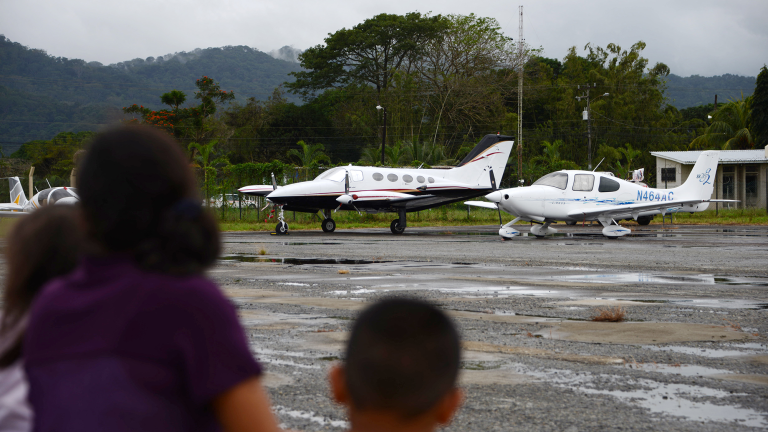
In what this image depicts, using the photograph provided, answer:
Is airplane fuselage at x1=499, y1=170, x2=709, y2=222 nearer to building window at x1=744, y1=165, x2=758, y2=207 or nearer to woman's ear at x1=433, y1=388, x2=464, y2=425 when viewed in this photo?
woman's ear at x1=433, y1=388, x2=464, y2=425

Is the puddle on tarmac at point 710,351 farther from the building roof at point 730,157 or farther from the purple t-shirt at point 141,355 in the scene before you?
the building roof at point 730,157

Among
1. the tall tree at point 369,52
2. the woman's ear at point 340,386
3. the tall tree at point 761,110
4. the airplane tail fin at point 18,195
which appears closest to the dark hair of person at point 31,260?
the woman's ear at point 340,386

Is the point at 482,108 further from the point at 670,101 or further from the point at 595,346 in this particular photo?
the point at 595,346

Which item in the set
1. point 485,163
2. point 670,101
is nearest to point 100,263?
point 485,163

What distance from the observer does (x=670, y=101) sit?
69750 mm

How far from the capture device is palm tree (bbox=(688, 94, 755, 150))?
4731cm

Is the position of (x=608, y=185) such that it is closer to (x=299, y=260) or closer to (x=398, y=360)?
(x=299, y=260)

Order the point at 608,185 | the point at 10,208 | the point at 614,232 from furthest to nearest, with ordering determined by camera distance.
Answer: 1. the point at 10,208
2. the point at 608,185
3. the point at 614,232

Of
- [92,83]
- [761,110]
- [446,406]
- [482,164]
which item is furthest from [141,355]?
[761,110]

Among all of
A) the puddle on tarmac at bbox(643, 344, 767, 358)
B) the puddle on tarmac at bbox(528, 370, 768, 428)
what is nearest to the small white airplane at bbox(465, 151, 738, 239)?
the puddle on tarmac at bbox(643, 344, 767, 358)

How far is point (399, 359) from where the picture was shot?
4.22ft

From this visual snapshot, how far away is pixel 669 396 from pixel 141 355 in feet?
11.7

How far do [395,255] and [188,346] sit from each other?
13601 mm

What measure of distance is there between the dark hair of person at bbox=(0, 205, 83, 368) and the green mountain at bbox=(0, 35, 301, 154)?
26cm
